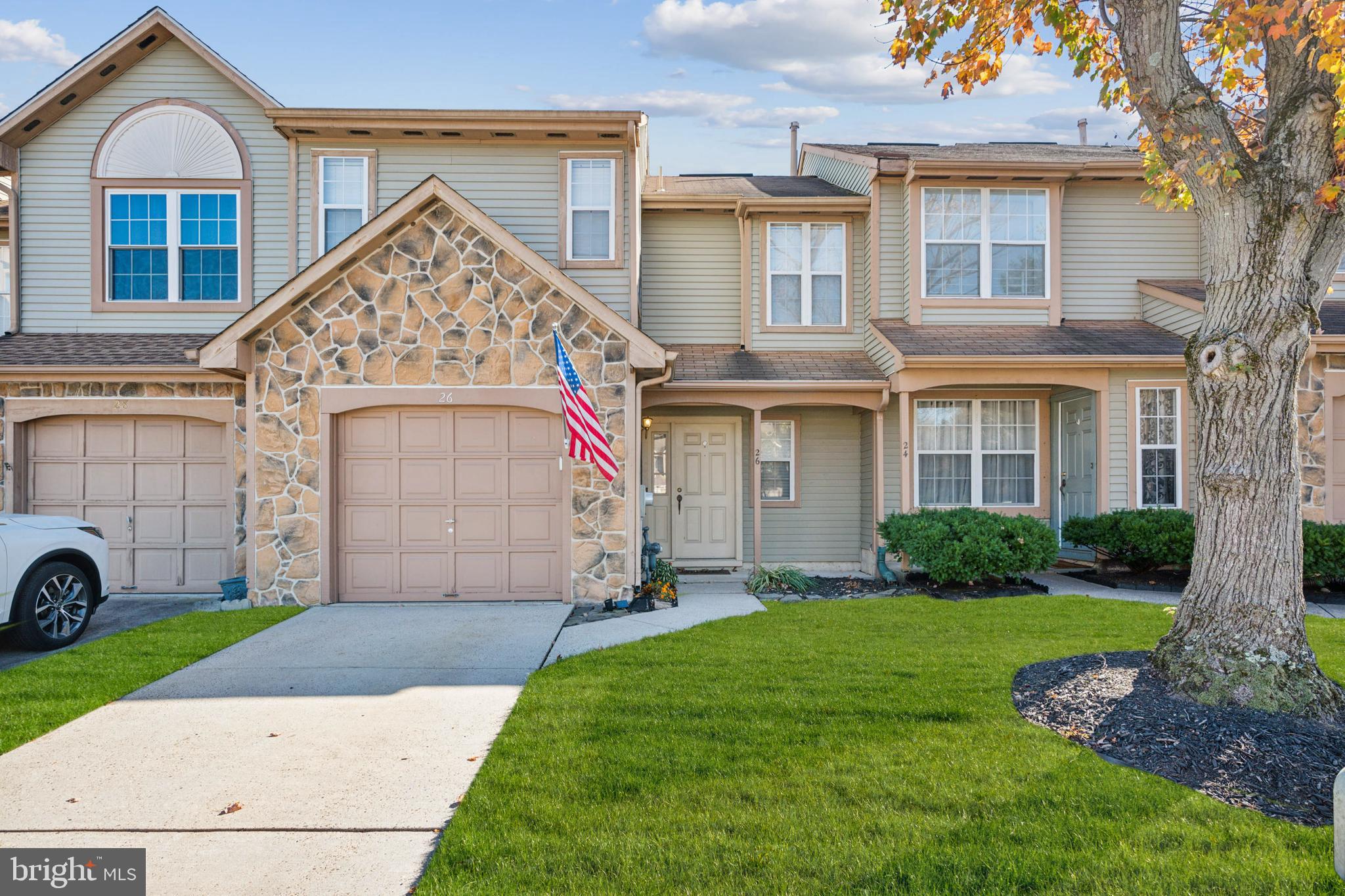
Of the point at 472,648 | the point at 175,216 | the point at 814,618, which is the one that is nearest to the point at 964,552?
the point at 814,618

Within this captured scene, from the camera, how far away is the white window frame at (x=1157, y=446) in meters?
12.0

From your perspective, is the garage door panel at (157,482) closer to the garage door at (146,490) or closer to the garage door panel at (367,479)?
the garage door at (146,490)

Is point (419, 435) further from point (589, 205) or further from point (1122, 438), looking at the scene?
point (1122, 438)

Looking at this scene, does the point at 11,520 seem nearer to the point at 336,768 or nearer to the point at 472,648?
the point at 472,648

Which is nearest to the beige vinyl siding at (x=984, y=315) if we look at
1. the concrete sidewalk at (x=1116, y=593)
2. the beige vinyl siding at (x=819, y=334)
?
the beige vinyl siding at (x=819, y=334)

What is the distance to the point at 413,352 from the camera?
391 inches

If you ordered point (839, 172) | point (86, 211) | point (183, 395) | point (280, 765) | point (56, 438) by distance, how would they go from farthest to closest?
point (839, 172)
point (86, 211)
point (56, 438)
point (183, 395)
point (280, 765)

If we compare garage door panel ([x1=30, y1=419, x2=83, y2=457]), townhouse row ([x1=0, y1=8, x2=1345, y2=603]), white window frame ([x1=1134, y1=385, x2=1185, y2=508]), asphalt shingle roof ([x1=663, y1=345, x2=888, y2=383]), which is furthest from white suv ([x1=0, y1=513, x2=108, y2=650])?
white window frame ([x1=1134, y1=385, x2=1185, y2=508])

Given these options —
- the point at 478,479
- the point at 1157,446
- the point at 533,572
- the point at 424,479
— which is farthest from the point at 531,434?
the point at 1157,446

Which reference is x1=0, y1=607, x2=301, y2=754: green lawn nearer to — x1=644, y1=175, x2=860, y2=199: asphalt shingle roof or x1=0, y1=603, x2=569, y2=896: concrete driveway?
x1=0, y1=603, x2=569, y2=896: concrete driveway

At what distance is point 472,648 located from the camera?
765 cm

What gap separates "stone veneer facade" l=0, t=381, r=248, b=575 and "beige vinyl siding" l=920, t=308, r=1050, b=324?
32.8ft

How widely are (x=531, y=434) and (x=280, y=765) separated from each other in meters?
5.75

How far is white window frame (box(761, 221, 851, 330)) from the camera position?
43.3ft
